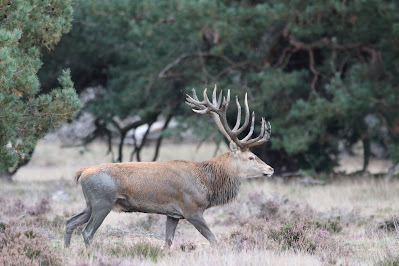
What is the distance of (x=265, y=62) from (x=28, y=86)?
10.1 metres

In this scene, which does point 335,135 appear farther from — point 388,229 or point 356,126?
point 388,229

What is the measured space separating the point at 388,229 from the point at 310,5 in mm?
8028

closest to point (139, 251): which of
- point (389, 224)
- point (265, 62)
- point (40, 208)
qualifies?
point (389, 224)

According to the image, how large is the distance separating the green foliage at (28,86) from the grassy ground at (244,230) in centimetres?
125

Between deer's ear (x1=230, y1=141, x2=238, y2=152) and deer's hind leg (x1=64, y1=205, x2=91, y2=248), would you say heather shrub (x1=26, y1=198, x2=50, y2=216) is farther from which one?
deer's ear (x1=230, y1=141, x2=238, y2=152)

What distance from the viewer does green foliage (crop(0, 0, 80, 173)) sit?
9492 millimetres

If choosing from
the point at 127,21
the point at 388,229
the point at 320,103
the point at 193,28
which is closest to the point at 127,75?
the point at 127,21

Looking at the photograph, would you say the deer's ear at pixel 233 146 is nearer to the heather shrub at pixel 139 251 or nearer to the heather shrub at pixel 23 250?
the heather shrub at pixel 139 251

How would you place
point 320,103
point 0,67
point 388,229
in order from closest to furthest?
point 0,67, point 388,229, point 320,103

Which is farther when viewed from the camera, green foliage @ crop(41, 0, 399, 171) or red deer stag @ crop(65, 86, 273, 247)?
green foliage @ crop(41, 0, 399, 171)

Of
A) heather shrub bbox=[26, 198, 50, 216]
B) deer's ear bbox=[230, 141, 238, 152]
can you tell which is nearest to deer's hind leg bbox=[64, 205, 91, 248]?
deer's ear bbox=[230, 141, 238, 152]

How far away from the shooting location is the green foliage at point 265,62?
1698 centimetres

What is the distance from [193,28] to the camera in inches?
688

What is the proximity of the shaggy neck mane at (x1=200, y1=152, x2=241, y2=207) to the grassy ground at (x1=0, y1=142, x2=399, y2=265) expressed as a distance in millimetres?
538
